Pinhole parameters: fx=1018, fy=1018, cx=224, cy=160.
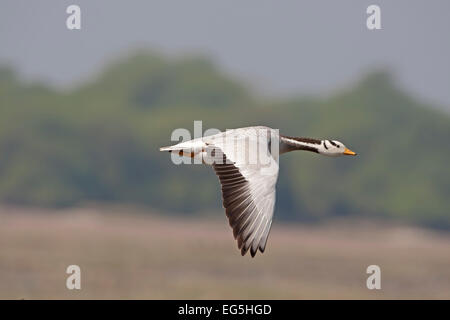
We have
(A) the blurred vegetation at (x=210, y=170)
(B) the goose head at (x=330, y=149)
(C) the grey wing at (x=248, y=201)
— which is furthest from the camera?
(A) the blurred vegetation at (x=210, y=170)

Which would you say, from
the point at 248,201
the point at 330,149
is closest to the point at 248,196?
the point at 248,201

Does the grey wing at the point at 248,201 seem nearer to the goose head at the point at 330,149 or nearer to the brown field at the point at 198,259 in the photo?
the goose head at the point at 330,149

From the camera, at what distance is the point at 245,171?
12000mm

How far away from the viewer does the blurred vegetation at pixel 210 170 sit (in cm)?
6050

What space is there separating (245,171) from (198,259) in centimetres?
2706

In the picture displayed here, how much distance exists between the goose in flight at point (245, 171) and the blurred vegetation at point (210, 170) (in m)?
45.1

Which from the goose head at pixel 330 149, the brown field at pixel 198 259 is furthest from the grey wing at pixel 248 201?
the brown field at pixel 198 259

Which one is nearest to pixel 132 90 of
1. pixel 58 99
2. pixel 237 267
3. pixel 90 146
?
pixel 58 99

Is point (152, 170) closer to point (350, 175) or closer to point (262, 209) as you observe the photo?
point (350, 175)

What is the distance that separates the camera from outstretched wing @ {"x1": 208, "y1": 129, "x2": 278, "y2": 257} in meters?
11.5

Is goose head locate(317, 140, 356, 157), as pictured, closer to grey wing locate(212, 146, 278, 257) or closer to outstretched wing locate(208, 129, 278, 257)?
outstretched wing locate(208, 129, 278, 257)

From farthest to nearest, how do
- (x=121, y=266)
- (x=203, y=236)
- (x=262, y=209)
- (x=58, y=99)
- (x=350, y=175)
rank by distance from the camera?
(x=58, y=99), (x=350, y=175), (x=203, y=236), (x=121, y=266), (x=262, y=209)
